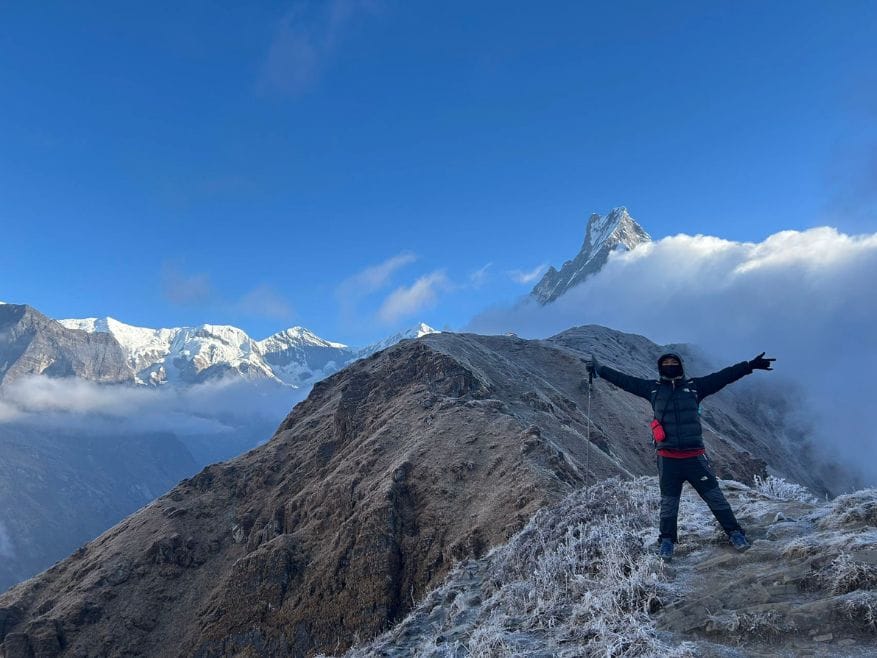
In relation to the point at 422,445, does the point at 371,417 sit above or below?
above

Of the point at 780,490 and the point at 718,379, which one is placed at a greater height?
the point at 718,379

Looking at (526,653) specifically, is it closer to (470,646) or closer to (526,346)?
(470,646)

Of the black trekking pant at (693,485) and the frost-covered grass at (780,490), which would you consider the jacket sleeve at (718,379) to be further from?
the frost-covered grass at (780,490)

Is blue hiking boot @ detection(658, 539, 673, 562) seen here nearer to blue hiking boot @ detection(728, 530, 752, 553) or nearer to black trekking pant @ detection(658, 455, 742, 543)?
black trekking pant @ detection(658, 455, 742, 543)

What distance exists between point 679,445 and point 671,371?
3.69 feet

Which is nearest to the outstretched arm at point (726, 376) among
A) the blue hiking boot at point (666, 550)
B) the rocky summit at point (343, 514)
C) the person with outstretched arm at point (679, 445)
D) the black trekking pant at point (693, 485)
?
the person with outstretched arm at point (679, 445)

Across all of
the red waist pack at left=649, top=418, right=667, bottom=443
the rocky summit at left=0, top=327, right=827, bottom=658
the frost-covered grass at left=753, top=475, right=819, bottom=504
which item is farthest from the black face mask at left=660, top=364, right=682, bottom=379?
the rocky summit at left=0, top=327, right=827, bottom=658

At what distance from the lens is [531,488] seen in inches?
999

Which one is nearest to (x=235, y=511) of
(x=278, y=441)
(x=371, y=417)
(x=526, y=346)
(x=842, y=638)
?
(x=278, y=441)

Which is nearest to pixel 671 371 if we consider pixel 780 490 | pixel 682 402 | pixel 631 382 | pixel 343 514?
pixel 682 402

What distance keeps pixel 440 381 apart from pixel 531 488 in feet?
64.3

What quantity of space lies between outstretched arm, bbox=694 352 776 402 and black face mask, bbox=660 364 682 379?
29 centimetres

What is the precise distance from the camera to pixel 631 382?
30.1 feet

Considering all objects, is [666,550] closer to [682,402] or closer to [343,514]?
[682,402]
